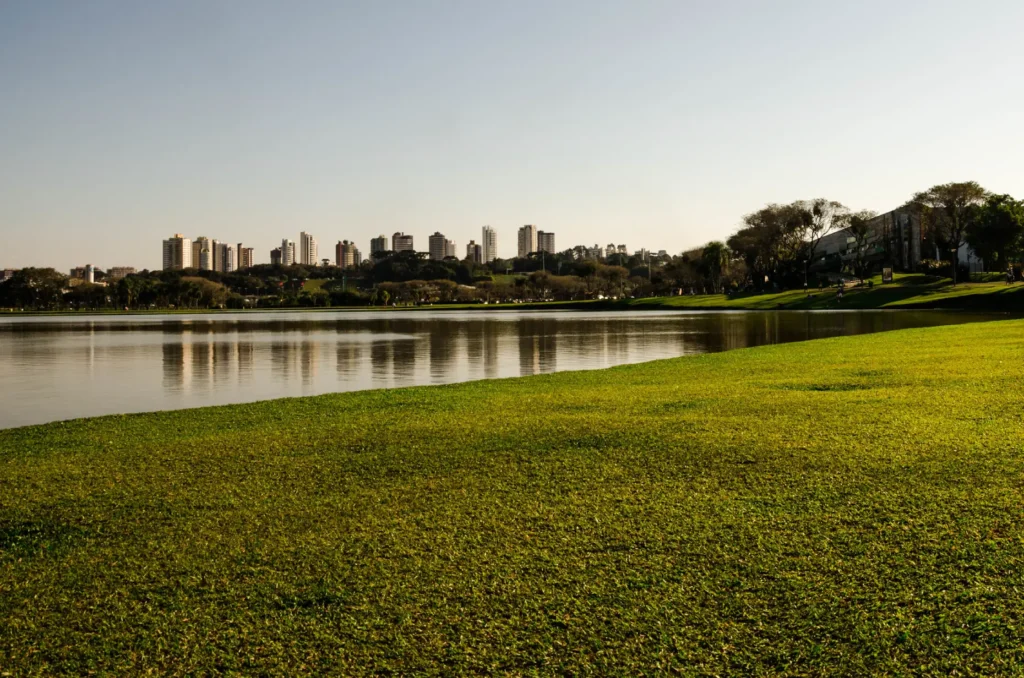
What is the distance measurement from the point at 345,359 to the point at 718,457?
19143mm

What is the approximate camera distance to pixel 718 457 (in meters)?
7.84

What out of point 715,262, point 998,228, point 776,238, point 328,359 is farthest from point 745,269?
point 328,359

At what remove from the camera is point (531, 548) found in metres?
5.30

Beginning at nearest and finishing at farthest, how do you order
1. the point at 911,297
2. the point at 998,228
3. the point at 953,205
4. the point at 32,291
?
the point at 911,297 → the point at 998,228 → the point at 953,205 → the point at 32,291

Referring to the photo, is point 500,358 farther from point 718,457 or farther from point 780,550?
point 780,550

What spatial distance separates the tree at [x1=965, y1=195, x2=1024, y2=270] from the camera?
253 ft

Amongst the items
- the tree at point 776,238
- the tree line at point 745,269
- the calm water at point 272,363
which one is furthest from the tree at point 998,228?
the calm water at point 272,363

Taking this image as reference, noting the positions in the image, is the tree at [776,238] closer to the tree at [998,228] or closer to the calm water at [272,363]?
the tree at [998,228]

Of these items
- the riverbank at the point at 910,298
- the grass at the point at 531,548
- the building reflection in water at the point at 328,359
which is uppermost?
the riverbank at the point at 910,298

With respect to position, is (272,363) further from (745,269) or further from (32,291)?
(32,291)

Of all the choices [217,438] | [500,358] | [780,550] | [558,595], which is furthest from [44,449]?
[500,358]

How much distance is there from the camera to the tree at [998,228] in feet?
253

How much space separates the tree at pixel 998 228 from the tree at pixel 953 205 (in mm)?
2118

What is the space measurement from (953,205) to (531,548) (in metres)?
96.2
